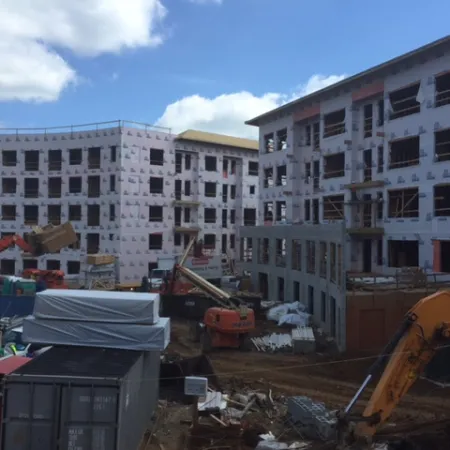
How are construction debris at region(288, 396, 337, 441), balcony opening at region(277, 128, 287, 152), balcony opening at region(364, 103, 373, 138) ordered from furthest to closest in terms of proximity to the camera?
balcony opening at region(277, 128, 287, 152)
balcony opening at region(364, 103, 373, 138)
construction debris at region(288, 396, 337, 441)

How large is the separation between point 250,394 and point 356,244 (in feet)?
79.7

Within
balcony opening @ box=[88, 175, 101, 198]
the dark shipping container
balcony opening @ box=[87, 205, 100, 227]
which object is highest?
balcony opening @ box=[88, 175, 101, 198]

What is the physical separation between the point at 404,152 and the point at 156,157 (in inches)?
979

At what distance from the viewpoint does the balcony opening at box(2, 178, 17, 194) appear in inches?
2088

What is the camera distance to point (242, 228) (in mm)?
43656

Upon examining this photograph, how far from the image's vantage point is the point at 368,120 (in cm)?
3794

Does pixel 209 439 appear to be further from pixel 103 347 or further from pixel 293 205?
pixel 293 205

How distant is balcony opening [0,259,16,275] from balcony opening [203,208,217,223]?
65.2 ft

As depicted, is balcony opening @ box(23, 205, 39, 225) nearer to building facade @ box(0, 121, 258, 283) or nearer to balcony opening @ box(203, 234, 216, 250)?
building facade @ box(0, 121, 258, 283)

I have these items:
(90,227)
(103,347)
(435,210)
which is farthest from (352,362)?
(90,227)

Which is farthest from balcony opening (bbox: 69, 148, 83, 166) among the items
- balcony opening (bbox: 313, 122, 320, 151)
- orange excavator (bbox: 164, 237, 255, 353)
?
orange excavator (bbox: 164, 237, 255, 353)

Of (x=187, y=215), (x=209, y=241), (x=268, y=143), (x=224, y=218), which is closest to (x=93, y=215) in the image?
(x=187, y=215)

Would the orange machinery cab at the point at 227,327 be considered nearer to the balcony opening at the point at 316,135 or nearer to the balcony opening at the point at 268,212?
the balcony opening at the point at 316,135

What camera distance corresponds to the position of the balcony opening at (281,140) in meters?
47.1
